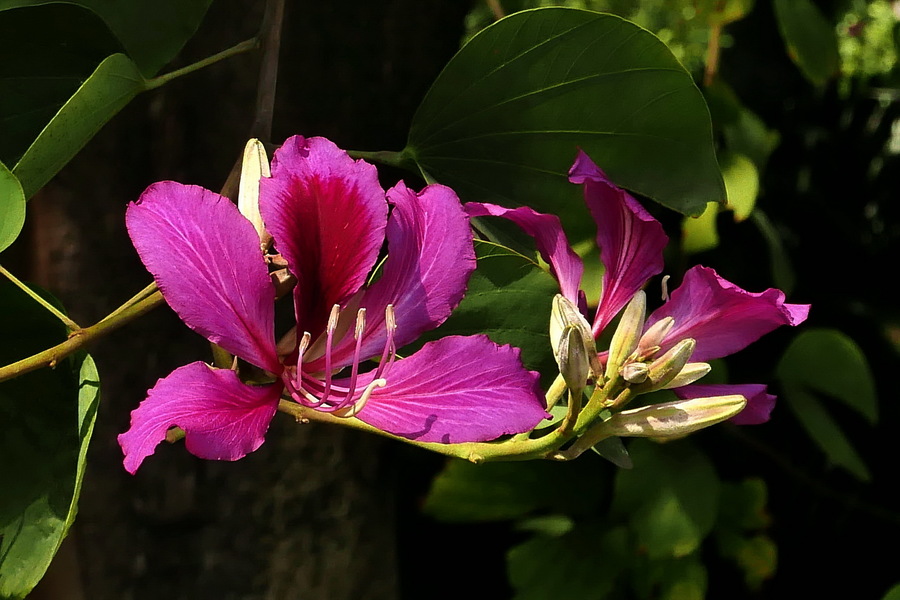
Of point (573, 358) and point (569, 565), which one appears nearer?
point (573, 358)

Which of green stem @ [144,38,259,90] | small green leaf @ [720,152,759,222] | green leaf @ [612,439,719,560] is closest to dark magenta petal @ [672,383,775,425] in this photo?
green stem @ [144,38,259,90]

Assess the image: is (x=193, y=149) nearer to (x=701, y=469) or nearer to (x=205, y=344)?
(x=205, y=344)

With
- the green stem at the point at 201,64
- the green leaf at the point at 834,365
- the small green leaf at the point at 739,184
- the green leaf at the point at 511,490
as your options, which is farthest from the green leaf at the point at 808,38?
the green stem at the point at 201,64

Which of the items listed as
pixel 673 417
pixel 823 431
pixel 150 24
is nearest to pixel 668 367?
pixel 673 417

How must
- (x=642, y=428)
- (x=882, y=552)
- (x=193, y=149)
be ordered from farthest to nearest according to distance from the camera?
1. (x=882, y=552)
2. (x=193, y=149)
3. (x=642, y=428)

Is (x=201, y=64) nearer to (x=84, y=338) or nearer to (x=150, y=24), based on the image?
(x=150, y=24)

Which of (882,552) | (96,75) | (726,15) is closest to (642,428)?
(96,75)
